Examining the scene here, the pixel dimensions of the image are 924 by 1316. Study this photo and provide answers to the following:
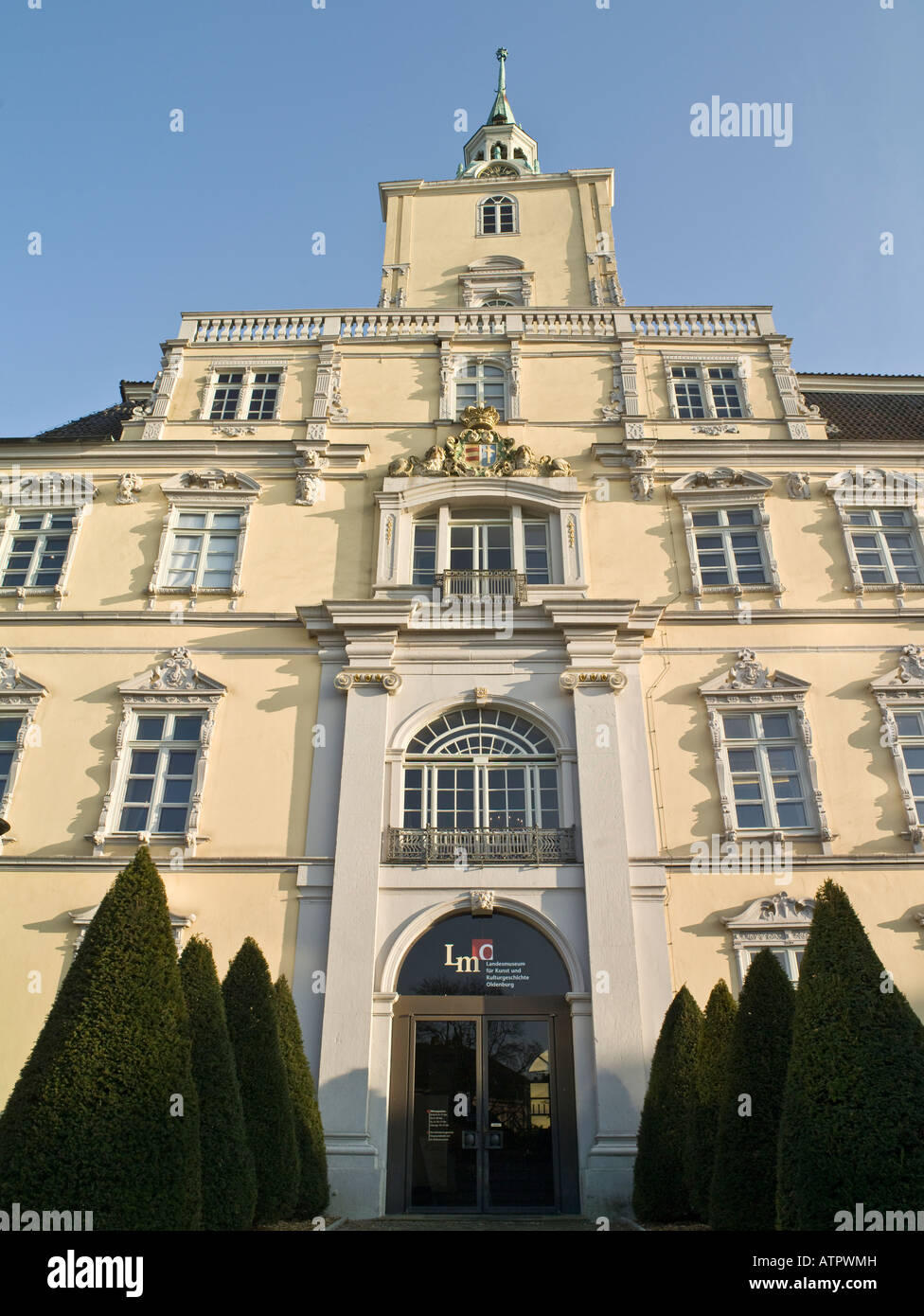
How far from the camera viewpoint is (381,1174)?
53.1ft

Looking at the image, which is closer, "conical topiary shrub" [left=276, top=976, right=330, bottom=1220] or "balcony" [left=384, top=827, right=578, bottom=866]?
"conical topiary shrub" [left=276, top=976, right=330, bottom=1220]

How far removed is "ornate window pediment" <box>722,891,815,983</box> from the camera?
17.9m

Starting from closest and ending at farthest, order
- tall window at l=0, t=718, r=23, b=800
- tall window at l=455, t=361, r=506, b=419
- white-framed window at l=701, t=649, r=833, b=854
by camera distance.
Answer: white-framed window at l=701, t=649, r=833, b=854 → tall window at l=0, t=718, r=23, b=800 → tall window at l=455, t=361, r=506, b=419

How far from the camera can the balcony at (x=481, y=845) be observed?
61.7 feet

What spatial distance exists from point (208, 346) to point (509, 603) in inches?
488

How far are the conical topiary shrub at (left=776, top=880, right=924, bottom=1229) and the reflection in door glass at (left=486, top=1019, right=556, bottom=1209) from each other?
819cm

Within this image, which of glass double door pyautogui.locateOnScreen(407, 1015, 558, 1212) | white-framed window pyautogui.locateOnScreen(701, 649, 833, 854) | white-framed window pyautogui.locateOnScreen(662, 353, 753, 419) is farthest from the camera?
white-framed window pyautogui.locateOnScreen(662, 353, 753, 419)

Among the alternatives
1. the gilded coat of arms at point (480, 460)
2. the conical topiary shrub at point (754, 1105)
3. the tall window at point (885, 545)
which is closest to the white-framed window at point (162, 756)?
the gilded coat of arms at point (480, 460)

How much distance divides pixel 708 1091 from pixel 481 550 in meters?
13.3

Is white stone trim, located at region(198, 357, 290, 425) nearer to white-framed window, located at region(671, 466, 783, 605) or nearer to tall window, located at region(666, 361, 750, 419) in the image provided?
tall window, located at region(666, 361, 750, 419)

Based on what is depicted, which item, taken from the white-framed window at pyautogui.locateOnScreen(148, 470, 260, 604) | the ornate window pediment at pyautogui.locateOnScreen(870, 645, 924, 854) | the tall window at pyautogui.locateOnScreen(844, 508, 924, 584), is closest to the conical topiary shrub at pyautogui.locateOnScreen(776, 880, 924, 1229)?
the ornate window pediment at pyautogui.locateOnScreen(870, 645, 924, 854)

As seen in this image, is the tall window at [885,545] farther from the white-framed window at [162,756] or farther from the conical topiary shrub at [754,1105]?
the white-framed window at [162,756]
